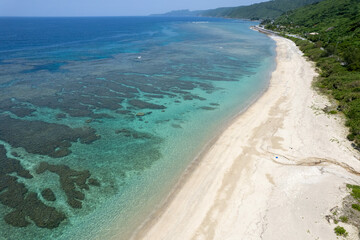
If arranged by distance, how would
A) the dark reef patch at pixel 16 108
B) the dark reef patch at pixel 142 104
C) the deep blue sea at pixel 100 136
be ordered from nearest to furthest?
1. the deep blue sea at pixel 100 136
2. the dark reef patch at pixel 16 108
3. the dark reef patch at pixel 142 104

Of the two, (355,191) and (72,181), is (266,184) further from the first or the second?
(72,181)

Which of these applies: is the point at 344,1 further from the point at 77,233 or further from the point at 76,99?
the point at 77,233

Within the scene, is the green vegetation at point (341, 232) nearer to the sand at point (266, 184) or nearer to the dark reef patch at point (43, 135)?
the sand at point (266, 184)

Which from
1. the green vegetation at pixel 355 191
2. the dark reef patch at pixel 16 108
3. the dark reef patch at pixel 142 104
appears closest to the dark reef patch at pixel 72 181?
the dark reef patch at pixel 16 108

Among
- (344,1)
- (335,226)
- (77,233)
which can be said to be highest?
(344,1)

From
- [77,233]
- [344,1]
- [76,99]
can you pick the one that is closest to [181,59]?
[76,99]

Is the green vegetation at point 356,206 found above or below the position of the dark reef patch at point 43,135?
above
